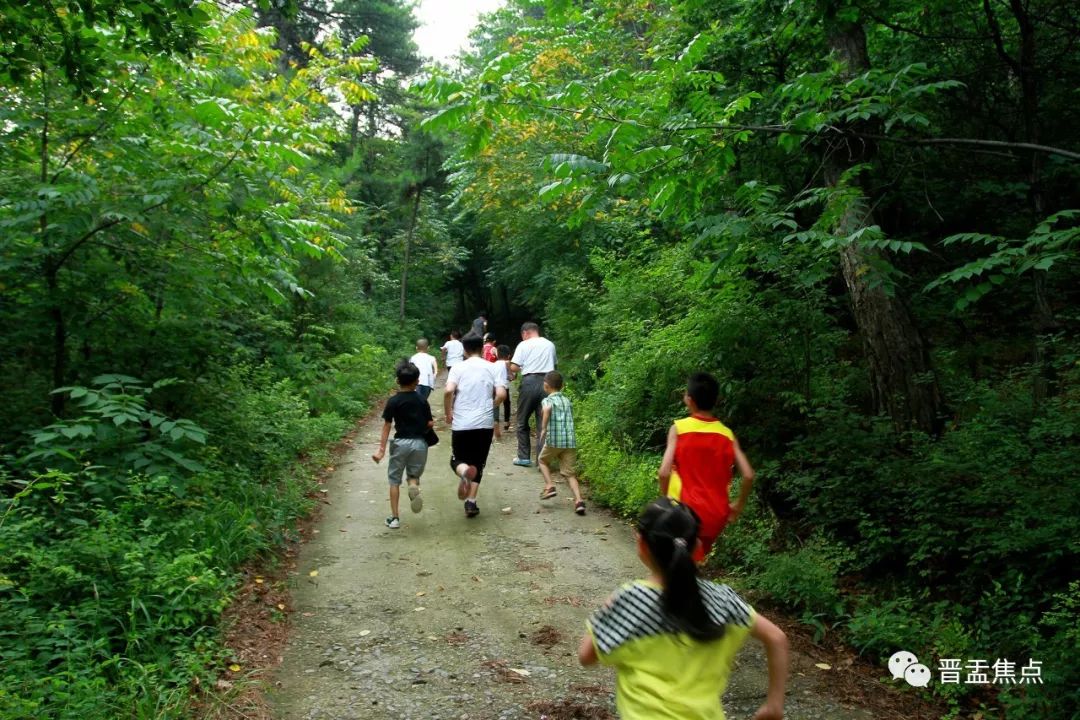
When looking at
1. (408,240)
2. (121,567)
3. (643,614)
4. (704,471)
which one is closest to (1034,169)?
(704,471)

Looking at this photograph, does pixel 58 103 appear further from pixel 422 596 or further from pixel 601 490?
pixel 601 490

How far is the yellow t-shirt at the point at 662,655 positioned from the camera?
2154mm

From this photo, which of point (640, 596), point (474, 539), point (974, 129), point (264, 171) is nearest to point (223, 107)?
point (264, 171)

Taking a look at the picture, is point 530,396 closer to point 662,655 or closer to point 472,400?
point 472,400

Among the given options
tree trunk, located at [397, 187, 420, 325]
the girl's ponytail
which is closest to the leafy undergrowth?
the girl's ponytail

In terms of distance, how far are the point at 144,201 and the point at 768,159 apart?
6.94 m

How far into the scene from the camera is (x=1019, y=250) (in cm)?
413

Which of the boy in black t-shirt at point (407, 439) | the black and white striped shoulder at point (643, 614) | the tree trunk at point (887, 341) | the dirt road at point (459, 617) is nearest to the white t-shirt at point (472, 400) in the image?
the boy in black t-shirt at point (407, 439)

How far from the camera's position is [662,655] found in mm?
2174

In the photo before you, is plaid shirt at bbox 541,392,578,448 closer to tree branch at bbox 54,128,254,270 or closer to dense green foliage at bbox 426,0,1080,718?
dense green foliage at bbox 426,0,1080,718

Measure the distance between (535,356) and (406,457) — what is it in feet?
10.6

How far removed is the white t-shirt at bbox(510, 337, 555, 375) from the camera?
34.5 feet

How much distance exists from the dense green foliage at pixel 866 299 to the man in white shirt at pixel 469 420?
1.86m

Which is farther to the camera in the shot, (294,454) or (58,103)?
(294,454)
